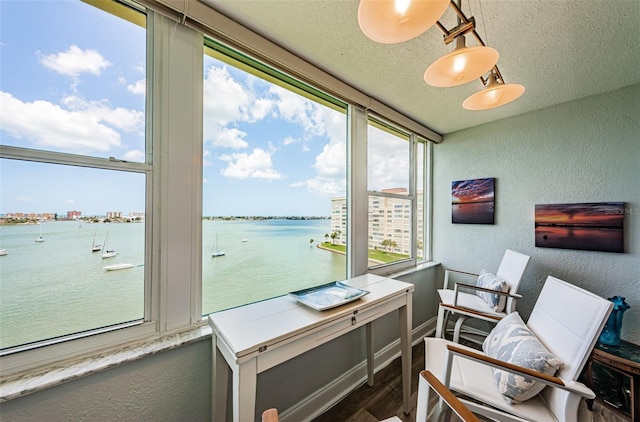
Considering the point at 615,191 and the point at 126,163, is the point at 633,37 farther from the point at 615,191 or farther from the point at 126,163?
the point at 126,163

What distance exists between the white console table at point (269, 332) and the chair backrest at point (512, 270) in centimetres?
117

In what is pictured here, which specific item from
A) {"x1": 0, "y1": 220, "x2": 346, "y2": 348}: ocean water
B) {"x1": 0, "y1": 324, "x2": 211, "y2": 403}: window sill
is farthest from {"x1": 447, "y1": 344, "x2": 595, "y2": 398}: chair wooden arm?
{"x1": 0, "y1": 324, "x2": 211, "y2": 403}: window sill

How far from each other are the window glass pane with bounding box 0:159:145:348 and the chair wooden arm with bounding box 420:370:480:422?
1374 mm

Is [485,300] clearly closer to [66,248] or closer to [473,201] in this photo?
[473,201]

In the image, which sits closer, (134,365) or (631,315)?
(134,365)

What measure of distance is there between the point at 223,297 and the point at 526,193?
9.56 feet

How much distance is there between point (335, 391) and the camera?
1.69 m

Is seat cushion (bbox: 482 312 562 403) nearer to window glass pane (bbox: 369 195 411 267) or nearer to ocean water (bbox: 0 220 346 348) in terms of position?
window glass pane (bbox: 369 195 411 267)

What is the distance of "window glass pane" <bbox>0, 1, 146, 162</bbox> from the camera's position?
89 cm

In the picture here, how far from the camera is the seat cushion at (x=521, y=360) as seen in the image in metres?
1.10

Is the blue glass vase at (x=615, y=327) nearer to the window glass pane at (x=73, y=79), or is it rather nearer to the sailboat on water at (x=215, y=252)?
A: the sailboat on water at (x=215, y=252)

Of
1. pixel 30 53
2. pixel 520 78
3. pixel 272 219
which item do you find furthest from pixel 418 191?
pixel 30 53

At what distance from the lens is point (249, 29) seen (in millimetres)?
1341

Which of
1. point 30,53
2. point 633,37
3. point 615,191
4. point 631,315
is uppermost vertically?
point 633,37
